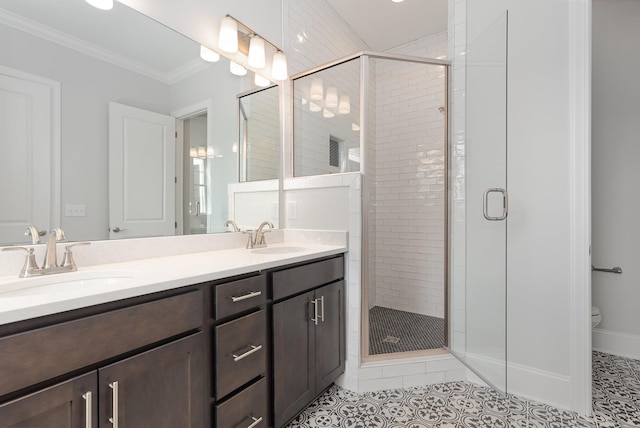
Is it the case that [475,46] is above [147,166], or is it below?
above

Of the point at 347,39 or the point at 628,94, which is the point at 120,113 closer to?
the point at 347,39

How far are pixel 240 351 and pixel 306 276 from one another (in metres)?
0.51

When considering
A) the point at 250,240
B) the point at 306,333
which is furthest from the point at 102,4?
the point at 306,333

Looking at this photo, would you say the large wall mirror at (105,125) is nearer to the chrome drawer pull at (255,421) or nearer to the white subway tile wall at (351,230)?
the white subway tile wall at (351,230)

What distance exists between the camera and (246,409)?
1251 millimetres

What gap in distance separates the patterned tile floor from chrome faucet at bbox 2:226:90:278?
4.30ft

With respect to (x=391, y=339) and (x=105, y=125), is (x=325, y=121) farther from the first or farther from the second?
(x=391, y=339)

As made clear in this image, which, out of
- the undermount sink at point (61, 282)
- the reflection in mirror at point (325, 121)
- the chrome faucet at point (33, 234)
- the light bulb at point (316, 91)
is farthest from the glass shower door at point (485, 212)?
the chrome faucet at point (33, 234)

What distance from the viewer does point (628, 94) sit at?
2.30m

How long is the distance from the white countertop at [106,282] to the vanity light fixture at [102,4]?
3.71 ft

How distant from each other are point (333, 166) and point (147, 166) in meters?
1.20

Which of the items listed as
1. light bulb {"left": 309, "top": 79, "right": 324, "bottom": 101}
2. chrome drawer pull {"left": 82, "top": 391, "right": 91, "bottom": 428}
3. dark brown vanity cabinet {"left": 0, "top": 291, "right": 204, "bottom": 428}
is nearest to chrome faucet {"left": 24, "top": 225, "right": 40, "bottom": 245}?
dark brown vanity cabinet {"left": 0, "top": 291, "right": 204, "bottom": 428}

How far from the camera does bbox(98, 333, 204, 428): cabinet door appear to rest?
843 mm

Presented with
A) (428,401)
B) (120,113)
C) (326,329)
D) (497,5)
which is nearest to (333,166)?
(326,329)
